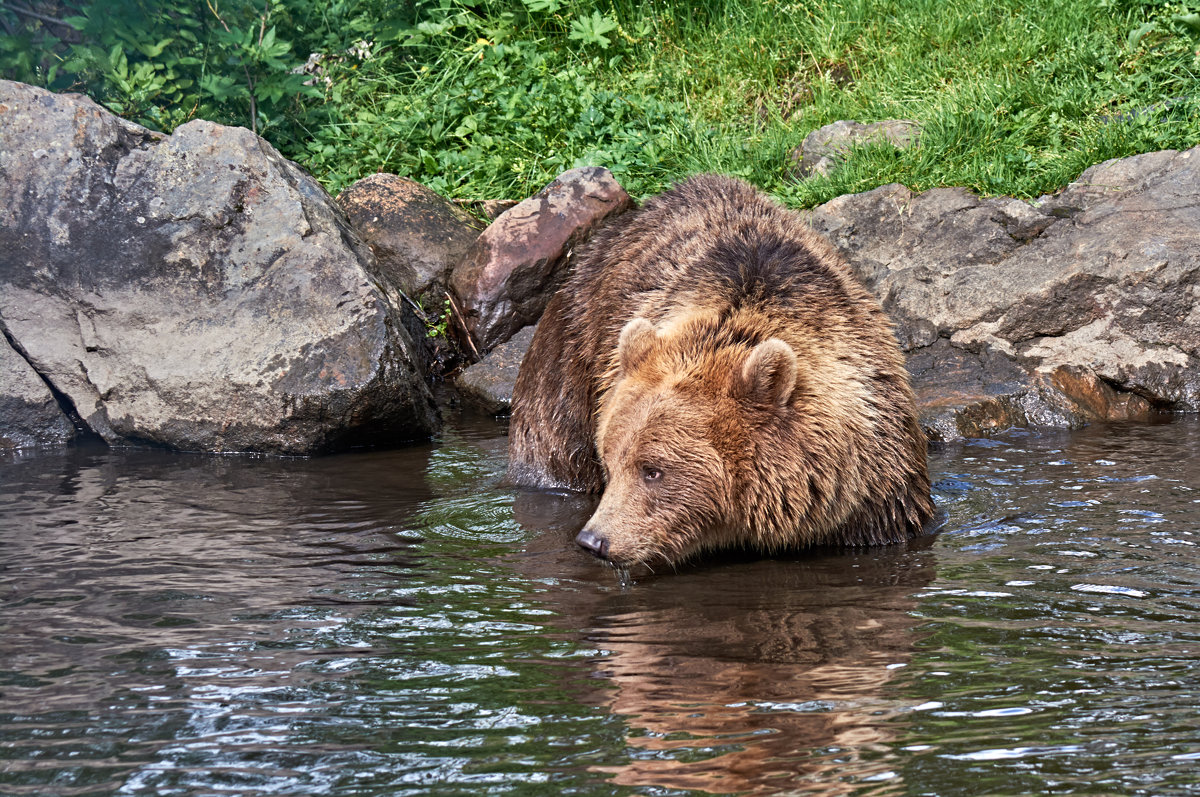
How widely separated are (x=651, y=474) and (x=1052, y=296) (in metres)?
4.05

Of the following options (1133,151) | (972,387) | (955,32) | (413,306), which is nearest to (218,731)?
(972,387)

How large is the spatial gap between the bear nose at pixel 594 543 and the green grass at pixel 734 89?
197 inches

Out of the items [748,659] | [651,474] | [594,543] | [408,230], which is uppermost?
[408,230]

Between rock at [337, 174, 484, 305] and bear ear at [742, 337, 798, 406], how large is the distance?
16.5 feet

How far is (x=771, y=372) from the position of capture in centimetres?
416

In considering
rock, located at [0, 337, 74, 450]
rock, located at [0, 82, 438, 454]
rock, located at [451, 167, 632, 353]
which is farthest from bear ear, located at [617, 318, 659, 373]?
rock, located at [0, 337, 74, 450]

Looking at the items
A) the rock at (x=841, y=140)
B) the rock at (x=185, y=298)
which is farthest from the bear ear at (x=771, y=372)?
the rock at (x=841, y=140)

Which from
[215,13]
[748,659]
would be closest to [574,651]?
[748,659]

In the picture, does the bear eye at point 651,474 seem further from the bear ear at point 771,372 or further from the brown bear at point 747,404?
the bear ear at point 771,372

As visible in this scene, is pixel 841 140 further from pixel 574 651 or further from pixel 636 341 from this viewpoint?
pixel 574 651

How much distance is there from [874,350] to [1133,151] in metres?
4.23

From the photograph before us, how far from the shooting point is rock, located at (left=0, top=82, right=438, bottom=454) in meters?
6.73

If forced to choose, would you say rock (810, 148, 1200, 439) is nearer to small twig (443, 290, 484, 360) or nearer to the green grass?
the green grass

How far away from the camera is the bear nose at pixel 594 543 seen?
162 inches
